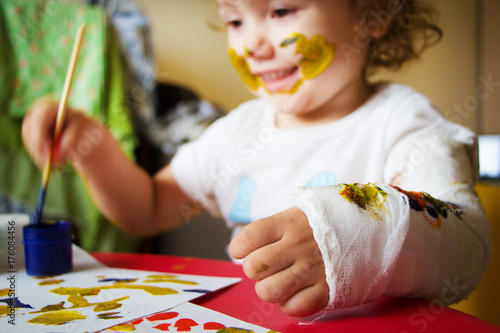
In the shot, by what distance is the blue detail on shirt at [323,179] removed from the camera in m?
0.49

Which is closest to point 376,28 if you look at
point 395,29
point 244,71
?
point 395,29

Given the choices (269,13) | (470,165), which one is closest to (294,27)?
(269,13)

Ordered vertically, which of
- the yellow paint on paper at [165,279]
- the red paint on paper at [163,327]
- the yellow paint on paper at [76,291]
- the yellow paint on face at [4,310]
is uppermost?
the red paint on paper at [163,327]

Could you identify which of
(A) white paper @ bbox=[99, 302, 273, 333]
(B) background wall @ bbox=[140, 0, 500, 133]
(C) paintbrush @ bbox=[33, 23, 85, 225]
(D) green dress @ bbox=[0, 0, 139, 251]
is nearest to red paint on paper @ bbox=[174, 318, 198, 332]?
(A) white paper @ bbox=[99, 302, 273, 333]

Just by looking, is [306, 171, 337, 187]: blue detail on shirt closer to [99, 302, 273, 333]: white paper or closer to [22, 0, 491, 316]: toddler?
[22, 0, 491, 316]: toddler

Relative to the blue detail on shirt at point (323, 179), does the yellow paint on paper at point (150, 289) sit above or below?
below

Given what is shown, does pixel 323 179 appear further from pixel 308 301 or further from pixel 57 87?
pixel 57 87

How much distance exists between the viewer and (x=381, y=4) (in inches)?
20.0

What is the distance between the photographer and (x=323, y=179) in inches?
19.7

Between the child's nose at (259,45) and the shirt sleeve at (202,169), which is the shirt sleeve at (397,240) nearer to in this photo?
the child's nose at (259,45)

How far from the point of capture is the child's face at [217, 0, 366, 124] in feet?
1.50

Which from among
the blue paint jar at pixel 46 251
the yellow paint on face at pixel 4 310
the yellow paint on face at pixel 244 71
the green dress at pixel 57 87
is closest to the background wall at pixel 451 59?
Answer: the green dress at pixel 57 87

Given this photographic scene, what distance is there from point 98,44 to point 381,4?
0.83 metres

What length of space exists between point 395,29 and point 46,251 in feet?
1.56
